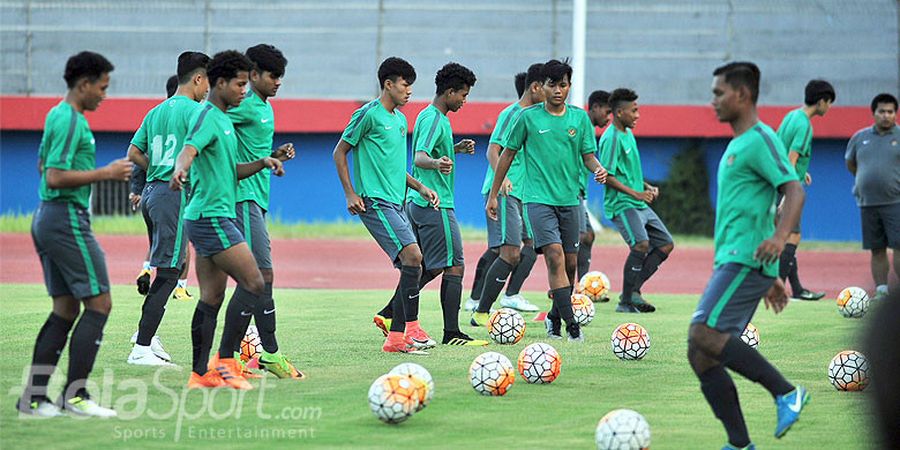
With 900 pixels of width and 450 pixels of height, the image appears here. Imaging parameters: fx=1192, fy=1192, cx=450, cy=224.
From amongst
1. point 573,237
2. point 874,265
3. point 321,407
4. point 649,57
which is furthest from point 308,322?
point 649,57

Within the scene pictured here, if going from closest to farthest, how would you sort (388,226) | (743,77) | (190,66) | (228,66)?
(743,77) → (228,66) → (190,66) → (388,226)

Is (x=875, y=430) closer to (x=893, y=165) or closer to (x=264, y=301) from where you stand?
(x=264, y=301)

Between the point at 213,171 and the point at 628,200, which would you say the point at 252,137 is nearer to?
the point at 213,171

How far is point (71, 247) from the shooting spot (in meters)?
7.11

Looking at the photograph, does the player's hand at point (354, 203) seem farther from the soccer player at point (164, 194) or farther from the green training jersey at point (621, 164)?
the green training jersey at point (621, 164)

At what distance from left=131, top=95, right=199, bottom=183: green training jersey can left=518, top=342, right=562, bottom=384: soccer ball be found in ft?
10.6

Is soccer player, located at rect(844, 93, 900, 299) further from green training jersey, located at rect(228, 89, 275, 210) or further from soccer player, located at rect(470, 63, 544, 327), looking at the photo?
green training jersey, located at rect(228, 89, 275, 210)

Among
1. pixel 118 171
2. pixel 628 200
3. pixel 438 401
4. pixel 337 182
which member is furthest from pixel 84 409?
pixel 337 182

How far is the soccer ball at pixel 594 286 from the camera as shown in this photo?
15.6m

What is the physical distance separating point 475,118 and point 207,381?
23.6m

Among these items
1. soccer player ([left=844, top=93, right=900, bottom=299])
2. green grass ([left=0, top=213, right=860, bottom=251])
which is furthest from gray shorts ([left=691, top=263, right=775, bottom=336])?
green grass ([left=0, top=213, right=860, bottom=251])

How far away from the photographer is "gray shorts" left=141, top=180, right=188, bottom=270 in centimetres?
964

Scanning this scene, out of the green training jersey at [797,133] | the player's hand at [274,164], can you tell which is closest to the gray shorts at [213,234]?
the player's hand at [274,164]

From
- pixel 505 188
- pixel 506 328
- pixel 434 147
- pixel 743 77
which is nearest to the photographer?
pixel 743 77
